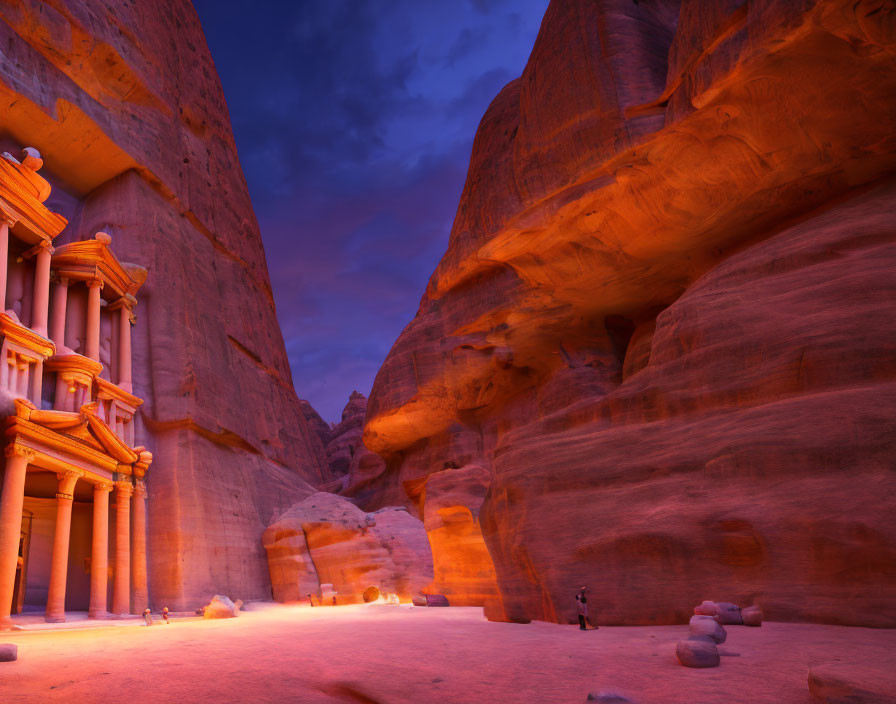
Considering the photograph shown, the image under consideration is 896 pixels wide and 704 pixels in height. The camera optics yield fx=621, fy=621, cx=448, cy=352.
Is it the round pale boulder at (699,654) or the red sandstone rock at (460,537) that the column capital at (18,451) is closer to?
the red sandstone rock at (460,537)

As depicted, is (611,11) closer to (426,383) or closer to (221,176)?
(426,383)

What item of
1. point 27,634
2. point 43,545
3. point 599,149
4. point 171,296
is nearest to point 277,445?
point 171,296

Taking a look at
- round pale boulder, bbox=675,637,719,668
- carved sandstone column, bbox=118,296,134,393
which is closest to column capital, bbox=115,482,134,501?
carved sandstone column, bbox=118,296,134,393

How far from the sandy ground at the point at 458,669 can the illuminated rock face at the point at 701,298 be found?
1413mm

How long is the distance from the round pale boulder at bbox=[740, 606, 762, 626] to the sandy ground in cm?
26

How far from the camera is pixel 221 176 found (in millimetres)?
40875

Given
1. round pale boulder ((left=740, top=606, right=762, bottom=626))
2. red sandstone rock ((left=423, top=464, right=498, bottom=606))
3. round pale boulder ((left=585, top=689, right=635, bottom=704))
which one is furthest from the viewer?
red sandstone rock ((left=423, top=464, right=498, bottom=606))

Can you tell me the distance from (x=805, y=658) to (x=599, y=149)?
602 inches

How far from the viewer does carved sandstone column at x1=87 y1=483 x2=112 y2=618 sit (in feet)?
71.8

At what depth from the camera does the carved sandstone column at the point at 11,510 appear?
18.4 m

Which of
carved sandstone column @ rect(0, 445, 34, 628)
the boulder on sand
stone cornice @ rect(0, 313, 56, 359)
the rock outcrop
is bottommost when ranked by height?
the boulder on sand

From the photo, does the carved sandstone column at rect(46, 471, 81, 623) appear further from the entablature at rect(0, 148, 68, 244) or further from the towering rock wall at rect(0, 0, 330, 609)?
the entablature at rect(0, 148, 68, 244)

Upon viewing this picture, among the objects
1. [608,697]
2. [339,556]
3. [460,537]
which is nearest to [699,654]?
[608,697]

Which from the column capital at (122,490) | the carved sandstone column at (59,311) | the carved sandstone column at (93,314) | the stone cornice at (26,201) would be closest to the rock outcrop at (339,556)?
the column capital at (122,490)
